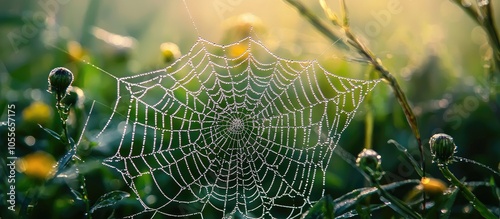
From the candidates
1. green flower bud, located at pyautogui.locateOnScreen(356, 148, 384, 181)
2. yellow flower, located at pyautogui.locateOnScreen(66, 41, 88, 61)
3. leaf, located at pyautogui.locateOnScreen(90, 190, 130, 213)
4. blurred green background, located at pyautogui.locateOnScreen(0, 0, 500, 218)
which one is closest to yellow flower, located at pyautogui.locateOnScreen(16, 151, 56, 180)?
blurred green background, located at pyautogui.locateOnScreen(0, 0, 500, 218)

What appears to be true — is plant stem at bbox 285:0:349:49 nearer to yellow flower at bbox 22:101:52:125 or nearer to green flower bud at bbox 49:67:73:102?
green flower bud at bbox 49:67:73:102

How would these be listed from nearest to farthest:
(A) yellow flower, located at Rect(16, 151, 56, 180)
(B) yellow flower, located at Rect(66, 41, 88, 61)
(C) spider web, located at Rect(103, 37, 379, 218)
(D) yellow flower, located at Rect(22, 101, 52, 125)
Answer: (A) yellow flower, located at Rect(16, 151, 56, 180), (C) spider web, located at Rect(103, 37, 379, 218), (D) yellow flower, located at Rect(22, 101, 52, 125), (B) yellow flower, located at Rect(66, 41, 88, 61)

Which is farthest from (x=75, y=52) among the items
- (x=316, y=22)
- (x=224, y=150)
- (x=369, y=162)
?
(x=369, y=162)

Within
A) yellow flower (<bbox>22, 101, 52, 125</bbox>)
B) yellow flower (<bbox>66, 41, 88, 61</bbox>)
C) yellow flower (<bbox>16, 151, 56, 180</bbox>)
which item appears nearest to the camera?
yellow flower (<bbox>16, 151, 56, 180</bbox>)

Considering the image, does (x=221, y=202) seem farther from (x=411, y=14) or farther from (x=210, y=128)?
(x=411, y=14)

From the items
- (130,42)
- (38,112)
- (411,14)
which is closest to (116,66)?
(130,42)

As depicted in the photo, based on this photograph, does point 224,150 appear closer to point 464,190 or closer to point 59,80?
point 59,80
